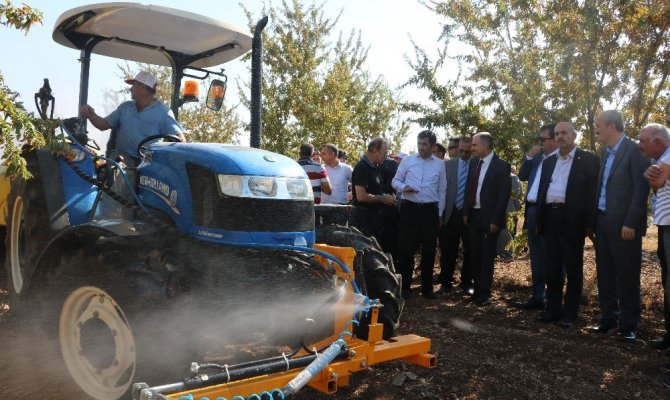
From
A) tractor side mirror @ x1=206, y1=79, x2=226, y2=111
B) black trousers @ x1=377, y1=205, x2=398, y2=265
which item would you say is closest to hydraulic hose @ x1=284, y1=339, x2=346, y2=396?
tractor side mirror @ x1=206, y1=79, x2=226, y2=111

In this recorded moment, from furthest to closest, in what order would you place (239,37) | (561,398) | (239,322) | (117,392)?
(239,37) < (561,398) < (239,322) < (117,392)

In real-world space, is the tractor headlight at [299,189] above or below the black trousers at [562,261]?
above

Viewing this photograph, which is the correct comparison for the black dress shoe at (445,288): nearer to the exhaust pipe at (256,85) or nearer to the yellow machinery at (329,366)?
the exhaust pipe at (256,85)

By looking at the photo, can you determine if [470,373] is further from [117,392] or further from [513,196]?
[513,196]

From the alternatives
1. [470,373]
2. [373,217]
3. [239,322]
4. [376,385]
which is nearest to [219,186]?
[239,322]

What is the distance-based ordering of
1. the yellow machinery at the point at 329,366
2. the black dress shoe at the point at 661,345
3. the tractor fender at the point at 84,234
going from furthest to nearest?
the black dress shoe at the point at 661,345
the tractor fender at the point at 84,234
the yellow machinery at the point at 329,366

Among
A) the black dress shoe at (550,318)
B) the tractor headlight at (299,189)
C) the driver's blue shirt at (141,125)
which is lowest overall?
the black dress shoe at (550,318)

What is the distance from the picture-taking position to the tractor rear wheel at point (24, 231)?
177 inches

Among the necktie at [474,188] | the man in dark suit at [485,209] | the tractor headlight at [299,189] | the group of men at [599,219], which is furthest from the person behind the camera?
the necktie at [474,188]

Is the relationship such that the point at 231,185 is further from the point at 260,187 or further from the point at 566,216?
the point at 566,216

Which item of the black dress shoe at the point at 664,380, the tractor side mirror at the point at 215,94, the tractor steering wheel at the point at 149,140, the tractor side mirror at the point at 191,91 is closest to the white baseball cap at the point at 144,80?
the tractor side mirror at the point at 191,91

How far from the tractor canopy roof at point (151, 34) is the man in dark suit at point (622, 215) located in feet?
11.0

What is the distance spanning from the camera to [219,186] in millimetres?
3672

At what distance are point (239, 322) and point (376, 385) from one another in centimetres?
120
